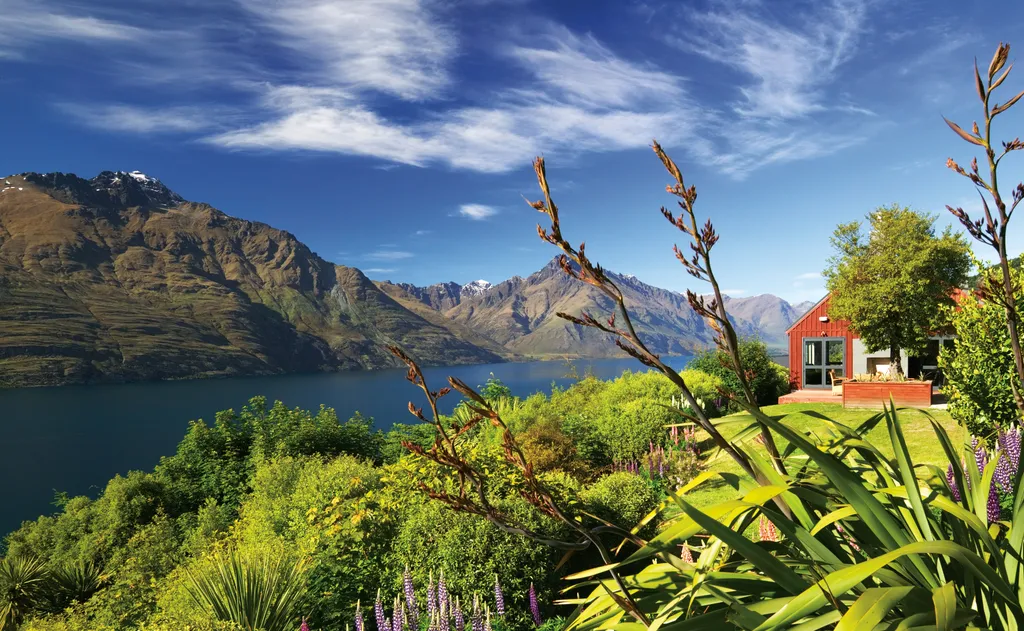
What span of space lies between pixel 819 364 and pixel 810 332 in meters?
1.43

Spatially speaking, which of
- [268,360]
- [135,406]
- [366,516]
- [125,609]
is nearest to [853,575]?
[366,516]

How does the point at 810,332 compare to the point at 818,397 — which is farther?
the point at 810,332

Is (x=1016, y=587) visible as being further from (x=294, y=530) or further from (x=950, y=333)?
(x=950, y=333)

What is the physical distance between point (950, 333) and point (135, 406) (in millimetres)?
100652

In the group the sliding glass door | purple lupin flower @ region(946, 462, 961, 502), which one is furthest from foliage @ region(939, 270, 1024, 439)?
the sliding glass door

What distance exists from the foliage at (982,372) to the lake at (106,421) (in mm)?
8737

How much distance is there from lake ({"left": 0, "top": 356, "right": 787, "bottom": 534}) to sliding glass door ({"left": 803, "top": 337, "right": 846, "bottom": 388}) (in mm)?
9663

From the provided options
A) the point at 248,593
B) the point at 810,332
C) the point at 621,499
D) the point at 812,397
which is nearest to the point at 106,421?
the point at 810,332

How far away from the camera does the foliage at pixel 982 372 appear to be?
301 inches

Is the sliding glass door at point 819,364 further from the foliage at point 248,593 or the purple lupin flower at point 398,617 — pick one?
the purple lupin flower at point 398,617

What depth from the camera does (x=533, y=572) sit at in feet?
17.6

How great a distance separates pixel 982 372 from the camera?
312 inches

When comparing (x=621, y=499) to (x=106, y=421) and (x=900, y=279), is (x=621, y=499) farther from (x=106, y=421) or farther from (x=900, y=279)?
(x=106, y=421)

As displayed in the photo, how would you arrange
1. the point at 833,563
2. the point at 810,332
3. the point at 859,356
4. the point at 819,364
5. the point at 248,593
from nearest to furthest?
the point at 833,563
the point at 248,593
the point at 859,356
the point at 819,364
the point at 810,332
